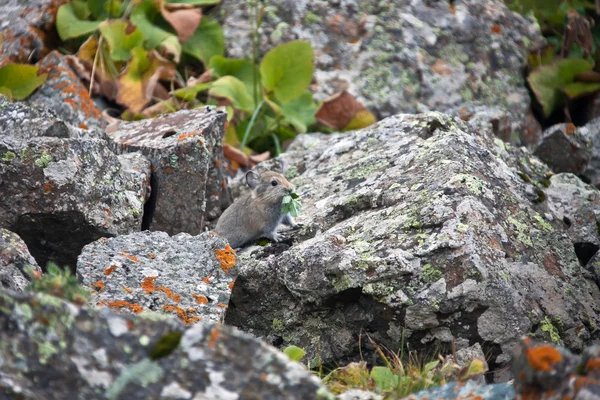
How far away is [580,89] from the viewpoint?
1136cm

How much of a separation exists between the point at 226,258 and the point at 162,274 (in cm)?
59

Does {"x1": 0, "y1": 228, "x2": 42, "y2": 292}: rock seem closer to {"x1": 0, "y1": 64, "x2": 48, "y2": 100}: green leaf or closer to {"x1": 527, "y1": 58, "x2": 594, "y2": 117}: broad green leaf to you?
{"x1": 0, "y1": 64, "x2": 48, "y2": 100}: green leaf

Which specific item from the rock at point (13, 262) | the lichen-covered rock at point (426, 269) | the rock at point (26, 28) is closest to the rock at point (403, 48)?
the rock at point (26, 28)

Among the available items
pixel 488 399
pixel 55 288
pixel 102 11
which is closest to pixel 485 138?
pixel 488 399

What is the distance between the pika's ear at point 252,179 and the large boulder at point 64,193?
141 cm

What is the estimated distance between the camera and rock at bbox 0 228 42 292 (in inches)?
228

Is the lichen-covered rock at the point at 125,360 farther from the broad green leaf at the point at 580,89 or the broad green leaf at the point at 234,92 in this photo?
the broad green leaf at the point at 580,89

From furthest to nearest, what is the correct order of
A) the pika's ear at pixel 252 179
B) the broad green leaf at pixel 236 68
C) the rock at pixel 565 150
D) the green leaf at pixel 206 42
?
the green leaf at pixel 206 42
the broad green leaf at pixel 236 68
the rock at pixel 565 150
the pika's ear at pixel 252 179

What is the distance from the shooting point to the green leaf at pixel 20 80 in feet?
31.3

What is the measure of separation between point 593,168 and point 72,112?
6.87m

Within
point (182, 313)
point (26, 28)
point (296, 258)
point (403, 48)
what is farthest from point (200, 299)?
point (403, 48)

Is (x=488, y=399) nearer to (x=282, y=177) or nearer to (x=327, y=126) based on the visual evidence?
(x=282, y=177)

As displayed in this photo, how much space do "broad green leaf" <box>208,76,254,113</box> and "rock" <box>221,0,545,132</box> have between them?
3.75 feet

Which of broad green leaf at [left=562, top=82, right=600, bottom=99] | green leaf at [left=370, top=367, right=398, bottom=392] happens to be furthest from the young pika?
broad green leaf at [left=562, top=82, right=600, bottom=99]
